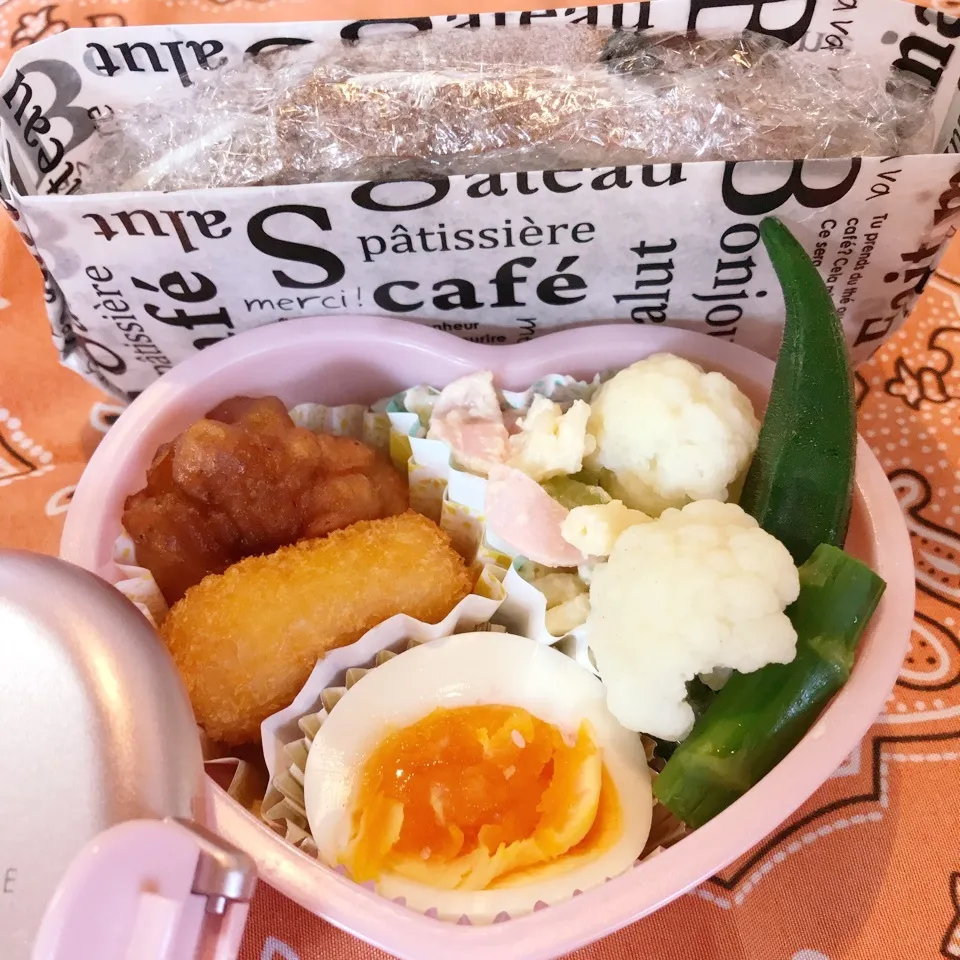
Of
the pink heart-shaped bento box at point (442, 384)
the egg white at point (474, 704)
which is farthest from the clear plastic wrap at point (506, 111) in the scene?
the egg white at point (474, 704)

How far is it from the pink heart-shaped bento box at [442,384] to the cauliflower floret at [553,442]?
76mm

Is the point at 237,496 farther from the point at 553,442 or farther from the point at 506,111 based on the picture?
the point at 506,111

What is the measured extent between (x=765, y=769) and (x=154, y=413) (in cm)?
65

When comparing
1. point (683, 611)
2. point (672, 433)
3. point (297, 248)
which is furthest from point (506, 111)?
point (683, 611)

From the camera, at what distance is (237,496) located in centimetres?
77

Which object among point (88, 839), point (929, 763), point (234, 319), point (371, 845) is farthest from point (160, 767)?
point (929, 763)

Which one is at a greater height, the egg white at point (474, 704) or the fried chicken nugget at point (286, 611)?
the fried chicken nugget at point (286, 611)

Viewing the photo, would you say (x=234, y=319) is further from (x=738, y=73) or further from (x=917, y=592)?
(x=917, y=592)

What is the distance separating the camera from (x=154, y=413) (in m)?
0.81

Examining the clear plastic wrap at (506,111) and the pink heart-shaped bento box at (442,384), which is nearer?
the pink heart-shaped bento box at (442,384)

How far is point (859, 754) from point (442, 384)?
1.76 feet

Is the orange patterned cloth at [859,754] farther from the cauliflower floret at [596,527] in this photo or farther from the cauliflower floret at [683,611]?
the cauliflower floret at [596,527]

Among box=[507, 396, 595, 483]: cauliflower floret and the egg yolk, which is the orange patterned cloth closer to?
the egg yolk

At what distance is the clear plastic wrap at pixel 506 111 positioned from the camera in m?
0.77
